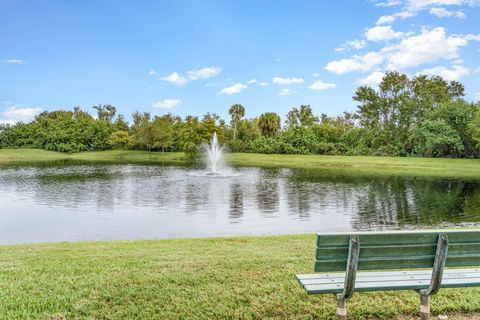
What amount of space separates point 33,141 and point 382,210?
82989 millimetres

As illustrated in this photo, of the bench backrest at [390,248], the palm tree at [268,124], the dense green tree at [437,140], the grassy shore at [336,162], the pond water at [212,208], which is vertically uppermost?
the palm tree at [268,124]

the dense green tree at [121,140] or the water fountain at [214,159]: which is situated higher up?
the dense green tree at [121,140]

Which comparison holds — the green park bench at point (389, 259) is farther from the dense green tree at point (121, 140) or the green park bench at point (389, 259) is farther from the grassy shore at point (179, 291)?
the dense green tree at point (121, 140)

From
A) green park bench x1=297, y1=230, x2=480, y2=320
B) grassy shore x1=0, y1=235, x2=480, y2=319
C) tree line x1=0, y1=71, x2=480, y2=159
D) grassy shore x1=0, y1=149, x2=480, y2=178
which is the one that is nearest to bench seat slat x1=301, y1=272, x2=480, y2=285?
green park bench x1=297, y1=230, x2=480, y2=320

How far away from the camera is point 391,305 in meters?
5.19

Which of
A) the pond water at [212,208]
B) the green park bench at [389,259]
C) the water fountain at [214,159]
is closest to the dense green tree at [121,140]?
the water fountain at [214,159]

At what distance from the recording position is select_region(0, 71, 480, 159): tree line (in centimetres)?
5666

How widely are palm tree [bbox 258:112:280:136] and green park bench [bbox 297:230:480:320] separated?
3207 inches

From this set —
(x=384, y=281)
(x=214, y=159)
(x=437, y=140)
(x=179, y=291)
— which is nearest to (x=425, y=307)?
(x=384, y=281)

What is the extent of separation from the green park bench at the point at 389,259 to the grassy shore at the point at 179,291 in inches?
28.7

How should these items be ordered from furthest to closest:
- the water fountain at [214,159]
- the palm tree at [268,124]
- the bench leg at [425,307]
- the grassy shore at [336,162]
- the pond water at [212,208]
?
1. the palm tree at [268,124]
2. the grassy shore at [336,162]
3. the water fountain at [214,159]
4. the pond water at [212,208]
5. the bench leg at [425,307]

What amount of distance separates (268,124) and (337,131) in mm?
16326

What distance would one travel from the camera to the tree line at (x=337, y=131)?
56.7 m

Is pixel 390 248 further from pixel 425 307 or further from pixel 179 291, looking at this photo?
pixel 179 291
